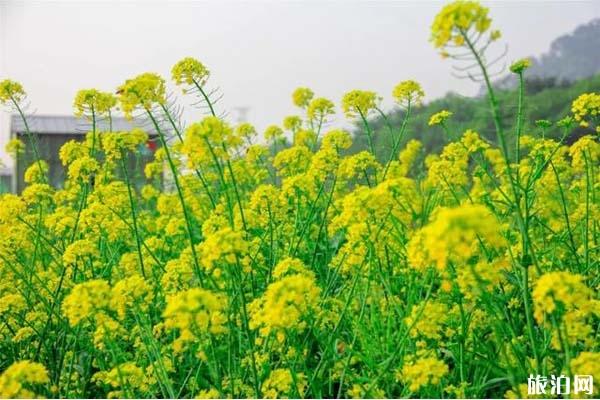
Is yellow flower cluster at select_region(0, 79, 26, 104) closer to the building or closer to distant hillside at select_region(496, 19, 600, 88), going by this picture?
the building

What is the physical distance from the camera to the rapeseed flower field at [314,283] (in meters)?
1.83

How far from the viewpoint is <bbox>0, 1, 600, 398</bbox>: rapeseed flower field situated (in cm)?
183

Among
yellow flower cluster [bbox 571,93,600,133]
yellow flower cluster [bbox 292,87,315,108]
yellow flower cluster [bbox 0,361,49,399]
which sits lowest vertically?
yellow flower cluster [bbox 0,361,49,399]

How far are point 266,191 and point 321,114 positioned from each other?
Answer: 0.89 m

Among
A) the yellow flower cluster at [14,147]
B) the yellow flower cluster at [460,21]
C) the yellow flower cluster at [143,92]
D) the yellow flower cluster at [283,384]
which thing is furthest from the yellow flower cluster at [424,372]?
the yellow flower cluster at [14,147]

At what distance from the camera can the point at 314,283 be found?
7.60 ft

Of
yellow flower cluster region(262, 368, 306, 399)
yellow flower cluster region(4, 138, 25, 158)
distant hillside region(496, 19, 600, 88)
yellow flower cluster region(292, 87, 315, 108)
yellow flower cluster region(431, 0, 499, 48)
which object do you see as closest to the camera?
yellow flower cluster region(431, 0, 499, 48)

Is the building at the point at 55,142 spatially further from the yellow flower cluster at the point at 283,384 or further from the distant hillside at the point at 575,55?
the distant hillside at the point at 575,55

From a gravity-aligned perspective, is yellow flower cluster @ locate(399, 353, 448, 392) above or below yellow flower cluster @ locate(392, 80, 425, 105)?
below

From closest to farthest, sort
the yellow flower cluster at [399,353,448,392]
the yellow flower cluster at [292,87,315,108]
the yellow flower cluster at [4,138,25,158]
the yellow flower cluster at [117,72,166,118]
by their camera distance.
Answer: the yellow flower cluster at [399,353,448,392] → the yellow flower cluster at [117,72,166,118] → the yellow flower cluster at [292,87,315,108] → the yellow flower cluster at [4,138,25,158]

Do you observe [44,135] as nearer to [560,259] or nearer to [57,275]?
[57,275]

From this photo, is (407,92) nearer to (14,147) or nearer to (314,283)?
(314,283)

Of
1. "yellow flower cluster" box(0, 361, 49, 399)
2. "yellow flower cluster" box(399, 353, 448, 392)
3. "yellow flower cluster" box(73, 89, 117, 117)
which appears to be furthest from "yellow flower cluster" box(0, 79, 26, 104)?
"yellow flower cluster" box(399, 353, 448, 392)

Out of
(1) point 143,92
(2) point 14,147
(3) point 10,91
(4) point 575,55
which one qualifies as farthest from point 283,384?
(4) point 575,55
